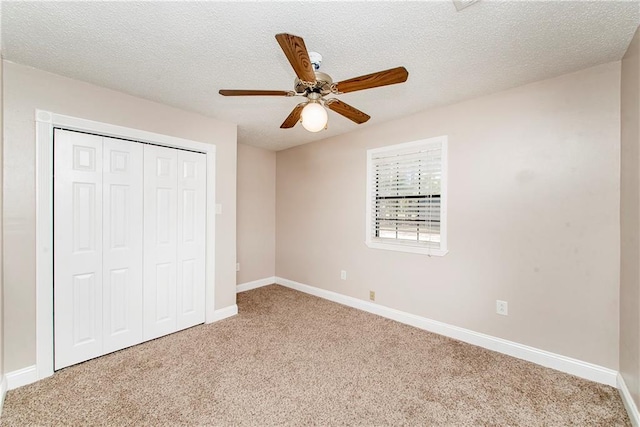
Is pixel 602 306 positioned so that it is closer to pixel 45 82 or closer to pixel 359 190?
pixel 359 190

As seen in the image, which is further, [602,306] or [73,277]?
[73,277]

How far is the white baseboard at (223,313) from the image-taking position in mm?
3135

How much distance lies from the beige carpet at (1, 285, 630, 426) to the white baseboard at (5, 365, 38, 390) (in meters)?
0.06

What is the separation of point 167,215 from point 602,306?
3.81 meters

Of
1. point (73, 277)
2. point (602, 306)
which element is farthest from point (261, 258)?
point (602, 306)

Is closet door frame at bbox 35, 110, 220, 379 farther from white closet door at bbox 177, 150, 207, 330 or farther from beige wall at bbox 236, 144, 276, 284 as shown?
beige wall at bbox 236, 144, 276, 284

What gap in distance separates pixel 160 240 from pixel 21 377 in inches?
52.4

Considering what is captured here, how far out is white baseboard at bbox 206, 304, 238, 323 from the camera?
313cm

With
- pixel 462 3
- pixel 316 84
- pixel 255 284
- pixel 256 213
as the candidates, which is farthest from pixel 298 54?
pixel 255 284

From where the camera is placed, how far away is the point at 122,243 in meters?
2.52

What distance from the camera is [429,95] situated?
254 cm

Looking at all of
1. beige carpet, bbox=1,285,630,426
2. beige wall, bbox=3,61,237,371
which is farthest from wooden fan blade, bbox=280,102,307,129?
beige carpet, bbox=1,285,630,426

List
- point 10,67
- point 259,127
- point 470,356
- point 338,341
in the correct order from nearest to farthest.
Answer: point 10,67, point 470,356, point 338,341, point 259,127

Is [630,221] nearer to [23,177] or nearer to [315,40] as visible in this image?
[315,40]
